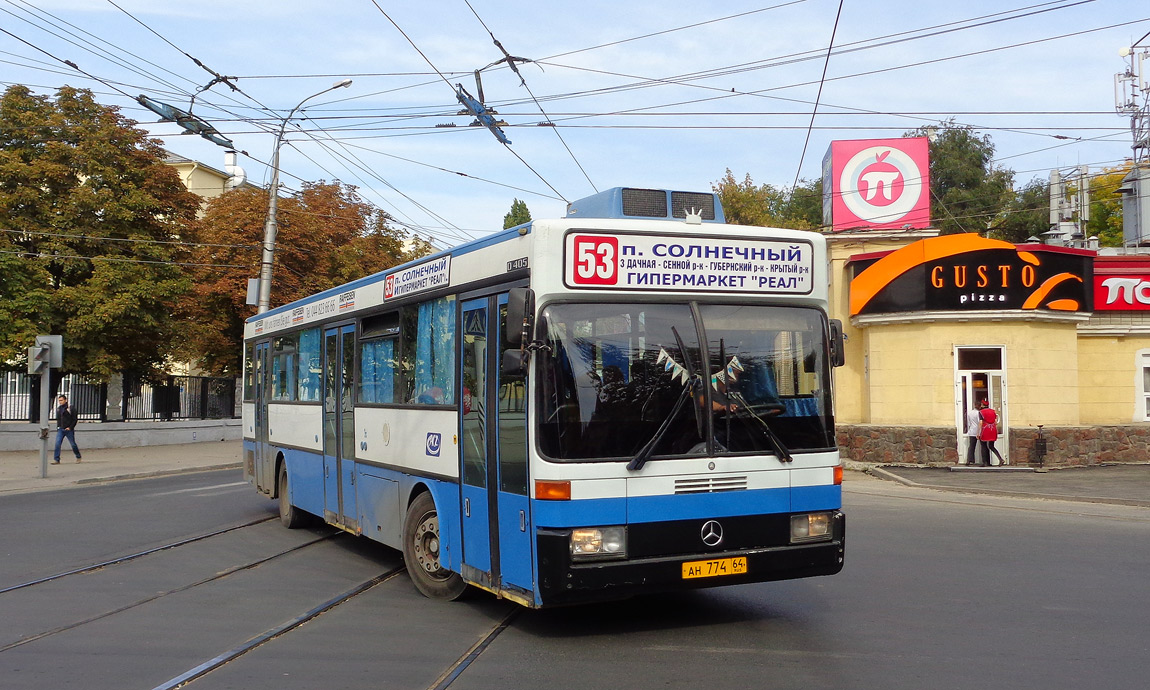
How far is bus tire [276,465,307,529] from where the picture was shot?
43.0 feet

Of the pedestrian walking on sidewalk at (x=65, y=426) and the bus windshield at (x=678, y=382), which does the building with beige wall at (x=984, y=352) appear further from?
the pedestrian walking on sidewalk at (x=65, y=426)

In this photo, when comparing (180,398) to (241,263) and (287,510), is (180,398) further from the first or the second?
(287,510)

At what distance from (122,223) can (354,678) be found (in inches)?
1288

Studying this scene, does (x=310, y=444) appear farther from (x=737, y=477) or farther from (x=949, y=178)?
(x=949, y=178)

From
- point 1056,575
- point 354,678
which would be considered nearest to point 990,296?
point 1056,575

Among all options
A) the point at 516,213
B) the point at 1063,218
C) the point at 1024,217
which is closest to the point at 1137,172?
the point at 1063,218

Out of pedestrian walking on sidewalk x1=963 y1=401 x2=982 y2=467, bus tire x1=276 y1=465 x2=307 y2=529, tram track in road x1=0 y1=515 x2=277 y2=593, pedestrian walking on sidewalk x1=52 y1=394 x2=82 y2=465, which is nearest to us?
tram track in road x1=0 y1=515 x2=277 y2=593

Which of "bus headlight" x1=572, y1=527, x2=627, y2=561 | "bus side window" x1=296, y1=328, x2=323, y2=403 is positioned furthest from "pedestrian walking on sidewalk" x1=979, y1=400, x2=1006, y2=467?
"bus headlight" x1=572, y1=527, x2=627, y2=561

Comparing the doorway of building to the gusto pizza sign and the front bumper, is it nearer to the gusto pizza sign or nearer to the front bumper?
the gusto pizza sign

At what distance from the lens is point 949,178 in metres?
66.9

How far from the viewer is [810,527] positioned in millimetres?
7324

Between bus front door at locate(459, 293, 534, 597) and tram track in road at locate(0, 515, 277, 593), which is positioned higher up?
bus front door at locate(459, 293, 534, 597)

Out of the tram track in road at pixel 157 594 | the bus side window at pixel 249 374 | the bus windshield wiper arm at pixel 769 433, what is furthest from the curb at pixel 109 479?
the bus windshield wiper arm at pixel 769 433

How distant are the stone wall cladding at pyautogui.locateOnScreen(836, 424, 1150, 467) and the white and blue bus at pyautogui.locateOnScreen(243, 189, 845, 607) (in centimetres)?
1786
